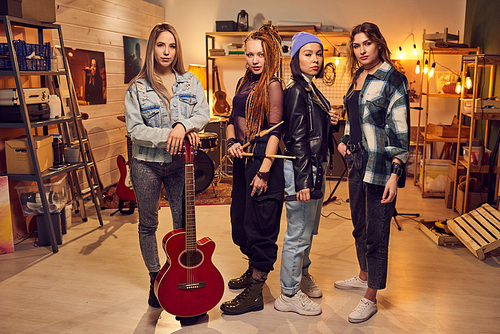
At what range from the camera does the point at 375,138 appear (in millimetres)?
2262

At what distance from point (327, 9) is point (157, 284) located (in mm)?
5348

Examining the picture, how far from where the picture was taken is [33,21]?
342 cm

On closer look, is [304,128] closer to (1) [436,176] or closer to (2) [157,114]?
(2) [157,114]

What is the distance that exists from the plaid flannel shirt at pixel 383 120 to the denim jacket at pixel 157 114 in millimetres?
876

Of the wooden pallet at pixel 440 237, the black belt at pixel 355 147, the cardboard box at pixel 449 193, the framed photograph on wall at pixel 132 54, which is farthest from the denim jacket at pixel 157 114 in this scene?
the framed photograph on wall at pixel 132 54

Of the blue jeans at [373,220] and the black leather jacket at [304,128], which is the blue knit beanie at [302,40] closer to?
the black leather jacket at [304,128]

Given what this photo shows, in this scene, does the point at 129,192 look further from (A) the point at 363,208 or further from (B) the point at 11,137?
(A) the point at 363,208

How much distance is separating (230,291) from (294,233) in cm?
69

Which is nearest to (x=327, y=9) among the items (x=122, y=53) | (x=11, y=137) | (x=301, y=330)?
(x=122, y=53)

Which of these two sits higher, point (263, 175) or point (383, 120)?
point (383, 120)

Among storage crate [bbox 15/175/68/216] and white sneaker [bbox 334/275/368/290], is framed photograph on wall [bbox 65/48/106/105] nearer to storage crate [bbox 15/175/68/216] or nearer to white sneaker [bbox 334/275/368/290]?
storage crate [bbox 15/175/68/216]

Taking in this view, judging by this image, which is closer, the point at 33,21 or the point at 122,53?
the point at 33,21

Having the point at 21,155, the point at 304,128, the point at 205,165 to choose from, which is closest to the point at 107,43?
the point at 205,165

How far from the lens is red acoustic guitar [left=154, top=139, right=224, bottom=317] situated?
220cm
